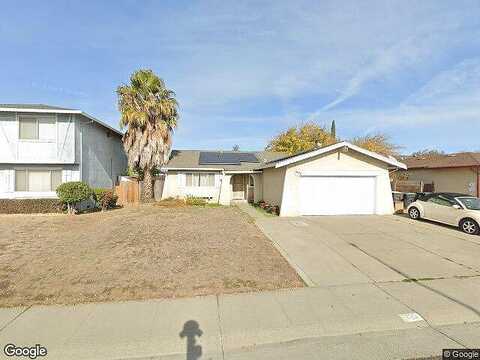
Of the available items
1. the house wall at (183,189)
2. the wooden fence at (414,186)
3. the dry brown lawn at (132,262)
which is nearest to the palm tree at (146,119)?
the house wall at (183,189)

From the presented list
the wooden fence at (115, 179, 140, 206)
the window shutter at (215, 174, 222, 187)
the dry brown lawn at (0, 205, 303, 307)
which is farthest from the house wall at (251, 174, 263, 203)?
the wooden fence at (115, 179, 140, 206)

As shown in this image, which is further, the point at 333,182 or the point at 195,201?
the point at 195,201

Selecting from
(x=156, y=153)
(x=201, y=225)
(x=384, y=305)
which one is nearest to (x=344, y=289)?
(x=384, y=305)

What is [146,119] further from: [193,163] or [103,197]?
[103,197]

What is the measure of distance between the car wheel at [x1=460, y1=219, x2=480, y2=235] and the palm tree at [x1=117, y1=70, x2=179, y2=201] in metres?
16.2

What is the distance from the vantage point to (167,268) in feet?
21.2


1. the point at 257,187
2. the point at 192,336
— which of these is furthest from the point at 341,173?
the point at 192,336

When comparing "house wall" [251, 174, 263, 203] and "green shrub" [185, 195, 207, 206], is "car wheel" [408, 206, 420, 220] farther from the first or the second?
"green shrub" [185, 195, 207, 206]

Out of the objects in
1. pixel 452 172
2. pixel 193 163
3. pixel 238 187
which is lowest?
pixel 238 187

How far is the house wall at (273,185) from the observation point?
47.6 ft

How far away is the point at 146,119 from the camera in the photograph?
17.6m

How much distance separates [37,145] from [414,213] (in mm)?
19572

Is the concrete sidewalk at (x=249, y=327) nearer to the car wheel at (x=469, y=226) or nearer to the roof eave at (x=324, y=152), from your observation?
the car wheel at (x=469, y=226)

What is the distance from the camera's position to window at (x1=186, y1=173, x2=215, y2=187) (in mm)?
19906
